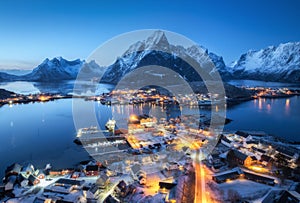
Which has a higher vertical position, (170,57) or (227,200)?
(170,57)

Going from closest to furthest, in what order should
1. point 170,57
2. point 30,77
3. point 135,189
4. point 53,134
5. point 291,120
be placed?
point 135,189, point 53,134, point 291,120, point 170,57, point 30,77

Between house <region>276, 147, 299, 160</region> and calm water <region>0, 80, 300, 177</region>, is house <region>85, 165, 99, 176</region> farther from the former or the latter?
house <region>276, 147, 299, 160</region>

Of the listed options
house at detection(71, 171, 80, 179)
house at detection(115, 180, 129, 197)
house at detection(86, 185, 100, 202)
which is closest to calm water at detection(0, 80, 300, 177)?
house at detection(71, 171, 80, 179)

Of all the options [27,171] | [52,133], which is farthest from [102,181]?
[52,133]

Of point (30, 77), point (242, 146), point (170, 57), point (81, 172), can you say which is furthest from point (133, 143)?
point (30, 77)

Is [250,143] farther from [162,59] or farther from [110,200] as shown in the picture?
[162,59]

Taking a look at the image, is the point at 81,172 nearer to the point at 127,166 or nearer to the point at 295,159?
the point at 127,166

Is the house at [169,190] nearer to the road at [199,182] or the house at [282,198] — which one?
the road at [199,182]

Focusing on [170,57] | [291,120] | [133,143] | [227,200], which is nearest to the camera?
[227,200]
